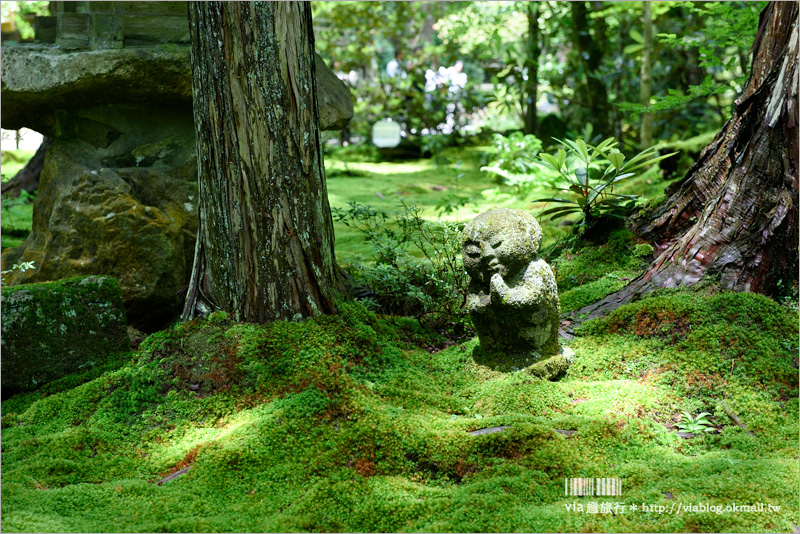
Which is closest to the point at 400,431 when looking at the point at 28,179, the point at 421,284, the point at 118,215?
the point at 421,284

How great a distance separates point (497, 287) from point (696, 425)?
1232 millimetres

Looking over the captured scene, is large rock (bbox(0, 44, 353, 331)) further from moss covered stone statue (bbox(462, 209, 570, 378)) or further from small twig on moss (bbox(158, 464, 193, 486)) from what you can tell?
moss covered stone statue (bbox(462, 209, 570, 378))

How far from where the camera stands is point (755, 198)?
4.11 meters

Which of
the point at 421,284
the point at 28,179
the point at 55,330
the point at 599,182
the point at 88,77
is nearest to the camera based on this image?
the point at 55,330

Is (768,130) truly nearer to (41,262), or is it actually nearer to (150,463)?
(150,463)

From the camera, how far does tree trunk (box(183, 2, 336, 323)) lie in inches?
143

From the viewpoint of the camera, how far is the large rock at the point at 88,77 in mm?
4875

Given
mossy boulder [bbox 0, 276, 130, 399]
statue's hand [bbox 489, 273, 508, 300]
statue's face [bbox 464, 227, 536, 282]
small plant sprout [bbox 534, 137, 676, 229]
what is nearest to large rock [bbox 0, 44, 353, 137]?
mossy boulder [bbox 0, 276, 130, 399]

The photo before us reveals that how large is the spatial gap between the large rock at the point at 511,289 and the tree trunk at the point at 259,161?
94 cm

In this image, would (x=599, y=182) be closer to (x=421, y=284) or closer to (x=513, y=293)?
(x=421, y=284)

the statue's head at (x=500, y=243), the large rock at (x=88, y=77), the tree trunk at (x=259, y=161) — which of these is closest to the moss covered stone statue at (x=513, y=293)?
the statue's head at (x=500, y=243)

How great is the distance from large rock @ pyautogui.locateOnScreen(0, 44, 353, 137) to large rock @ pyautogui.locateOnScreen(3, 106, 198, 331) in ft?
0.78

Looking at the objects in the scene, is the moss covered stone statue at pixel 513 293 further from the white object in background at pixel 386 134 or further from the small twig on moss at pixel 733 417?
the white object in background at pixel 386 134

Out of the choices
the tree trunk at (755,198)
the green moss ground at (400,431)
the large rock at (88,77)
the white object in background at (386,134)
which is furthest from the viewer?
the white object in background at (386,134)
